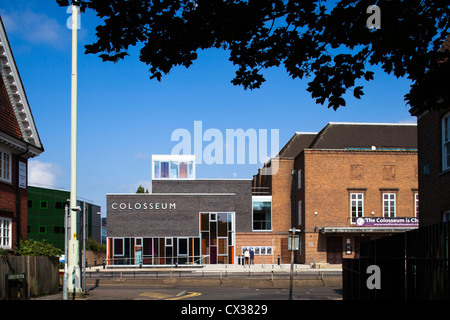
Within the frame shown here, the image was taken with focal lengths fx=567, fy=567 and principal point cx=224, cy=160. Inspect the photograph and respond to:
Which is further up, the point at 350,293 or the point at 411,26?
the point at 411,26

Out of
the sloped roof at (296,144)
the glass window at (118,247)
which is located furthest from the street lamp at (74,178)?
the sloped roof at (296,144)

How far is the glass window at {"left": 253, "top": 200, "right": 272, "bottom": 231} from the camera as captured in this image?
60219mm

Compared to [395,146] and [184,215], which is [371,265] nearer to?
[184,215]

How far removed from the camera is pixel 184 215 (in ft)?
188

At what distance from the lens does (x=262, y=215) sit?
60688 mm

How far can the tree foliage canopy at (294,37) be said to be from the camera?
868 centimetres

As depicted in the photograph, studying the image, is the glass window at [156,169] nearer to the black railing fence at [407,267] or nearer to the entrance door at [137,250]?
the entrance door at [137,250]

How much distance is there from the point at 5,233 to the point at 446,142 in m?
18.4

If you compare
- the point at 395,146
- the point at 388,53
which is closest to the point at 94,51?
the point at 388,53

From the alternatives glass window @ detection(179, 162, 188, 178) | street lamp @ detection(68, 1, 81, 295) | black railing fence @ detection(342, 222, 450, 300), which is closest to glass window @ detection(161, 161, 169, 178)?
glass window @ detection(179, 162, 188, 178)

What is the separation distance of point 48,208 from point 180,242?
92.4 feet

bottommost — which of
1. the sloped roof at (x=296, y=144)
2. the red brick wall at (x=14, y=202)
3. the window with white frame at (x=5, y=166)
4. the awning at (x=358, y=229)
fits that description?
the awning at (x=358, y=229)

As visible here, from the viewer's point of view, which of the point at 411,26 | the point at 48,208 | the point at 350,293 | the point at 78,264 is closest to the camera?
the point at 411,26

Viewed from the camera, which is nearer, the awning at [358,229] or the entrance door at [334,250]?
the awning at [358,229]
